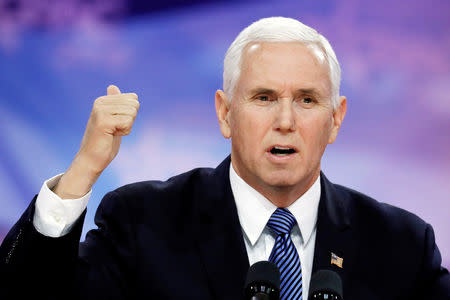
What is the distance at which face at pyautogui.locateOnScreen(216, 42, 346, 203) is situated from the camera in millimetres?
2178

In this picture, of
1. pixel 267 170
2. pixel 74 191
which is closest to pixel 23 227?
pixel 74 191

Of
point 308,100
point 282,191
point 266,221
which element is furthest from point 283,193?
point 308,100

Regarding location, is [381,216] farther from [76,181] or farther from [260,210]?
[76,181]

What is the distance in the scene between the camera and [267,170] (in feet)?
7.18

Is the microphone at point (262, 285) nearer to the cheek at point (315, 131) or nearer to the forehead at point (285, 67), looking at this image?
the cheek at point (315, 131)

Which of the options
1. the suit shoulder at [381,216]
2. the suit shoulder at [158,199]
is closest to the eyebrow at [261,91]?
the suit shoulder at [158,199]

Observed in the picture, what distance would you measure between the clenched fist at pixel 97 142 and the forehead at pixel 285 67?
0.47 metres

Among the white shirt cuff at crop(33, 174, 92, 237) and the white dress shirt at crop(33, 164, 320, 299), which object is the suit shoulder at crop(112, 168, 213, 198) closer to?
the white dress shirt at crop(33, 164, 320, 299)

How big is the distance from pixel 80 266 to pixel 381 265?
1.02m

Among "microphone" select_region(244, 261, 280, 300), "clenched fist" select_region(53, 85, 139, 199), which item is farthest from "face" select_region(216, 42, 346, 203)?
"microphone" select_region(244, 261, 280, 300)

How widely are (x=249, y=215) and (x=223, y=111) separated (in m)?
0.40

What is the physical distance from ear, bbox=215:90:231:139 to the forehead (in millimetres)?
144

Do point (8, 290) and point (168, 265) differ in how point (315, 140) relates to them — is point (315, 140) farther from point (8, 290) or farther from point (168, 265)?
point (8, 290)

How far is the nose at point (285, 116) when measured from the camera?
2.14 metres
